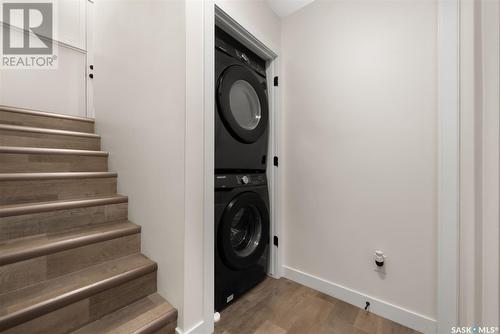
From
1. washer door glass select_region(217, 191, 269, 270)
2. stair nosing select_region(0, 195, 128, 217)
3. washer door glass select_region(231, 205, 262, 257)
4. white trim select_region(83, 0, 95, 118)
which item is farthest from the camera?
white trim select_region(83, 0, 95, 118)

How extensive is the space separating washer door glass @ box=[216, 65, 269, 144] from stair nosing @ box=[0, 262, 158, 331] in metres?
1.02

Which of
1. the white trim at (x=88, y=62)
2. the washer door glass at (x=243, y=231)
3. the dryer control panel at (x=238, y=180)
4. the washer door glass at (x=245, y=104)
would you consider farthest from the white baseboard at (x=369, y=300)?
the white trim at (x=88, y=62)

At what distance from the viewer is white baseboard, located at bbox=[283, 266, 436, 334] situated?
1232 millimetres

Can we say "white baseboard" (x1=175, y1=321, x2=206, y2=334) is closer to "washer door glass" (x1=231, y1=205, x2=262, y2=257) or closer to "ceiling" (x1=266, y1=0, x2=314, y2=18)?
"washer door glass" (x1=231, y1=205, x2=262, y2=257)

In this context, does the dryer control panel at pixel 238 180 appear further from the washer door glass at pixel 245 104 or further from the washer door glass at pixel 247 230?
the washer door glass at pixel 245 104

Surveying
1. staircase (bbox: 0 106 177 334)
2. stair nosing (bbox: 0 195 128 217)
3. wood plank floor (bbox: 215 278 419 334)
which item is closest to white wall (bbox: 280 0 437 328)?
wood plank floor (bbox: 215 278 419 334)

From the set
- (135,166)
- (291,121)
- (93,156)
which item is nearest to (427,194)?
(291,121)

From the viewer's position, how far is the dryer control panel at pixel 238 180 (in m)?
1.40

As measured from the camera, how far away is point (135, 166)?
1.44 meters

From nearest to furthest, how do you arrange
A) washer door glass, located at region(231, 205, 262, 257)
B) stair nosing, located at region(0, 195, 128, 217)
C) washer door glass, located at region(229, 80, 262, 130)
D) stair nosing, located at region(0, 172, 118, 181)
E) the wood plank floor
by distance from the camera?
stair nosing, located at region(0, 195, 128, 217) < stair nosing, located at region(0, 172, 118, 181) < the wood plank floor < washer door glass, located at region(229, 80, 262, 130) < washer door glass, located at region(231, 205, 262, 257)

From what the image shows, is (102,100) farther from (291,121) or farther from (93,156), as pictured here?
(291,121)

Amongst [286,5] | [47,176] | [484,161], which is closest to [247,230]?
[47,176]

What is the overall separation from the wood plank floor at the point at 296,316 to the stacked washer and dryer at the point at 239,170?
0.11 metres

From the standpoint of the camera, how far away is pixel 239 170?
5.15 ft
